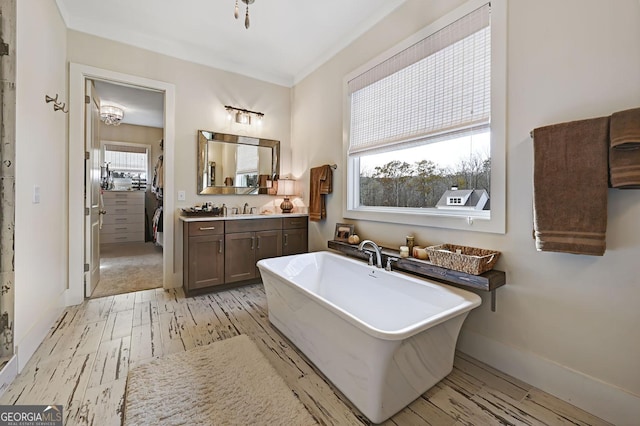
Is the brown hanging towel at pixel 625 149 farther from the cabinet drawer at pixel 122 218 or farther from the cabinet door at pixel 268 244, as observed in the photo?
the cabinet drawer at pixel 122 218

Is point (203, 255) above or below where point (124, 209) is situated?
below

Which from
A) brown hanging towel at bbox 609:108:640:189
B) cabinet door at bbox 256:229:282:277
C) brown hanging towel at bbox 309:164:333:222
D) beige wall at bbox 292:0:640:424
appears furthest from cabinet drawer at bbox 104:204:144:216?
brown hanging towel at bbox 609:108:640:189

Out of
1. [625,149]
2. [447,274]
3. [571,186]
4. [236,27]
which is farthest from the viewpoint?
[236,27]

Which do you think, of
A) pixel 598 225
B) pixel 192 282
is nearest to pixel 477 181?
pixel 598 225

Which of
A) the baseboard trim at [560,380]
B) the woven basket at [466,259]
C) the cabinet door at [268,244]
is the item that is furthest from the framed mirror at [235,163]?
the baseboard trim at [560,380]

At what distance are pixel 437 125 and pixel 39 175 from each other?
2.98 meters

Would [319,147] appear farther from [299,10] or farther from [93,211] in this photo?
[93,211]

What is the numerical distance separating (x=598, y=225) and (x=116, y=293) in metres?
4.05

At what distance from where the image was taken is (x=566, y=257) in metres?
1.52

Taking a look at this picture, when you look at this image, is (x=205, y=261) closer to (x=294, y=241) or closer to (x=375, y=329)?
(x=294, y=241)

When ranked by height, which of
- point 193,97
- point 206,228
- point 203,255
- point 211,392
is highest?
point 193,97

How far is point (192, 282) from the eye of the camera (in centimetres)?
297

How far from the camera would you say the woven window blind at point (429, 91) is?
6.29 ft

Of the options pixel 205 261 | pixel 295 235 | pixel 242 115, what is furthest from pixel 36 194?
pixel 295 235
